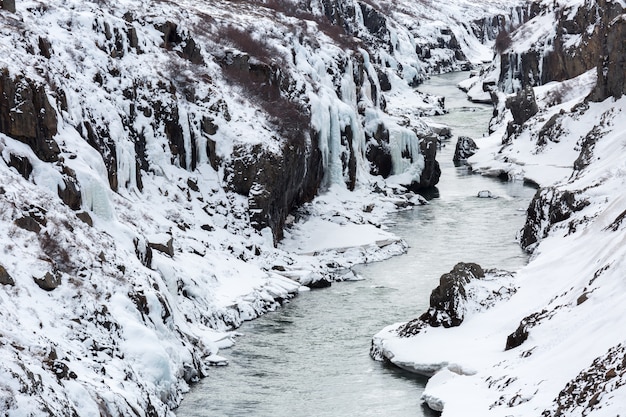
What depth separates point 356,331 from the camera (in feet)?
135

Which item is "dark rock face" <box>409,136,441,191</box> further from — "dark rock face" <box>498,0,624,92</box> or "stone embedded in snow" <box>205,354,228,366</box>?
"stone embedded in snow" <box>205,354,228,366</box>

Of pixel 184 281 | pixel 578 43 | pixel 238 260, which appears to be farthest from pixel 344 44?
pixel 184 281

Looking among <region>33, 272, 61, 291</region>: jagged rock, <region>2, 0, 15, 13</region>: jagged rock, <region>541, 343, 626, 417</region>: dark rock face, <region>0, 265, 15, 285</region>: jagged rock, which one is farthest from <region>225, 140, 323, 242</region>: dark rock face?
<region>541, 343, 626, 417</region>: dark rock face

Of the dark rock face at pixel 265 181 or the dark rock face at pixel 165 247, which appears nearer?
the dark rock face at pixel 165 247

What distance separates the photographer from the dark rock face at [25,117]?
38.5m

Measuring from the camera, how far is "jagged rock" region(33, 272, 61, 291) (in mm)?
31203

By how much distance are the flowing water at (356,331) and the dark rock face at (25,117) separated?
10.7 metres

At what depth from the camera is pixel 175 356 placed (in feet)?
116

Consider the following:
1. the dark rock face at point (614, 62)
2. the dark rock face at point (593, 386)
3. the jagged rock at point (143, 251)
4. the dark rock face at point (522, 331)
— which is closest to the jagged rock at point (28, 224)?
the jagged rock at point (143, 251)

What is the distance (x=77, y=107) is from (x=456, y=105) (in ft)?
239

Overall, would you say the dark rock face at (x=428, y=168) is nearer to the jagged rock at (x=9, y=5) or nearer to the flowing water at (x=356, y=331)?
the flowing water at (x=356, y=331)

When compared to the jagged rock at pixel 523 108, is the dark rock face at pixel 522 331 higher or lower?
higher

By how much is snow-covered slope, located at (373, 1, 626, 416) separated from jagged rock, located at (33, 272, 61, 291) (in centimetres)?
1237

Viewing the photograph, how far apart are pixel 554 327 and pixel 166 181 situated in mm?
25657
